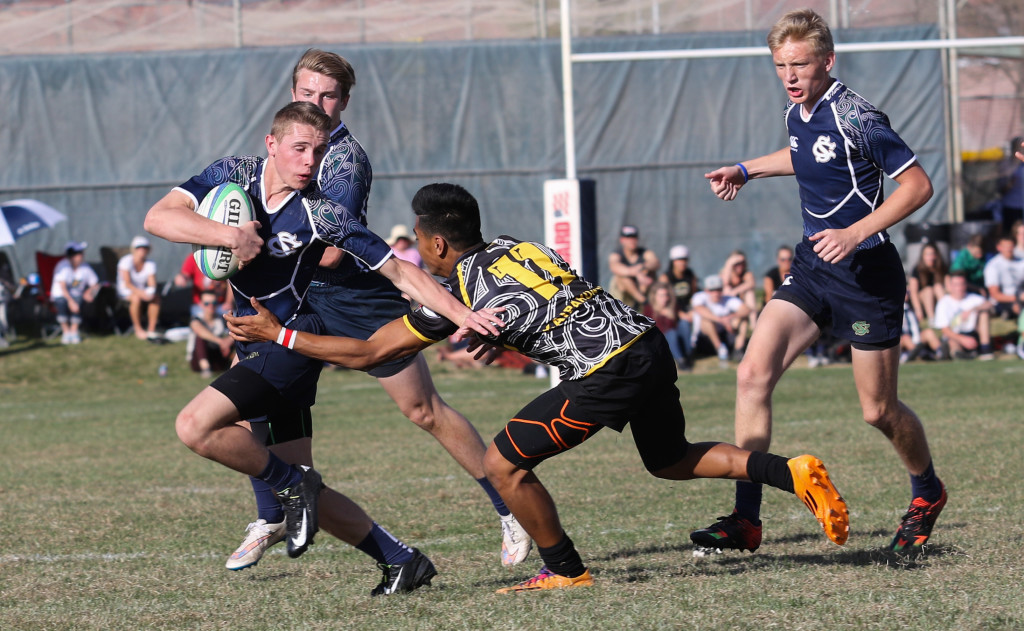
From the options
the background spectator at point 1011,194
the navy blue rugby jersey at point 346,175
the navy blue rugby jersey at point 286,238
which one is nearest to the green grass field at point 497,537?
the navy blue rugby jersey at point 286,238

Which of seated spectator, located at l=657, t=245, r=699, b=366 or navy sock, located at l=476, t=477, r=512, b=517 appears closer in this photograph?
navy sock, located at l=476, t=477, r=512, b=517

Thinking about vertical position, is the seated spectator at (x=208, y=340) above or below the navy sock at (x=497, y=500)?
below

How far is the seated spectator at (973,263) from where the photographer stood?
17125 millimetres

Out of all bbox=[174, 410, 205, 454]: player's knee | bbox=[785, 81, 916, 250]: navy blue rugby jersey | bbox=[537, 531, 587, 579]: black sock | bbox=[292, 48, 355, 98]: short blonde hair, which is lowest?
bbox=[537, 531, 587, 579]: black sock

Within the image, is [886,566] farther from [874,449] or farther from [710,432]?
[710,432]

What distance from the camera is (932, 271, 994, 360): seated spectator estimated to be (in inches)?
603

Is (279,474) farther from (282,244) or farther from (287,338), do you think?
(282,244)

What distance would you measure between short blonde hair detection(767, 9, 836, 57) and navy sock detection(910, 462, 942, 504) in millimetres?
1817

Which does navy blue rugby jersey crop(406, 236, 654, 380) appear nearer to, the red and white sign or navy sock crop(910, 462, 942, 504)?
navy sock crop(910, 462, 942, 504)

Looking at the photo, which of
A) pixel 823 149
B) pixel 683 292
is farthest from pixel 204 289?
pixel 823 149

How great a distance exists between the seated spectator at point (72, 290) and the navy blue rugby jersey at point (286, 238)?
13.8 m

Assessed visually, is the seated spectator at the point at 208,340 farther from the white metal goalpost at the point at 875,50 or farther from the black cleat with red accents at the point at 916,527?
the black cleat with red accents at the point at 916,527

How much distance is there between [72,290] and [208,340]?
3.42 metres

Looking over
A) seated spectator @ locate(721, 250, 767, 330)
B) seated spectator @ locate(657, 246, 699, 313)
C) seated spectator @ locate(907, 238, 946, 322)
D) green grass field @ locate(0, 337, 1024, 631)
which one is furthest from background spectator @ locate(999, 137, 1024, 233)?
green grass field @ locate(0, 337, 1024, 631)
